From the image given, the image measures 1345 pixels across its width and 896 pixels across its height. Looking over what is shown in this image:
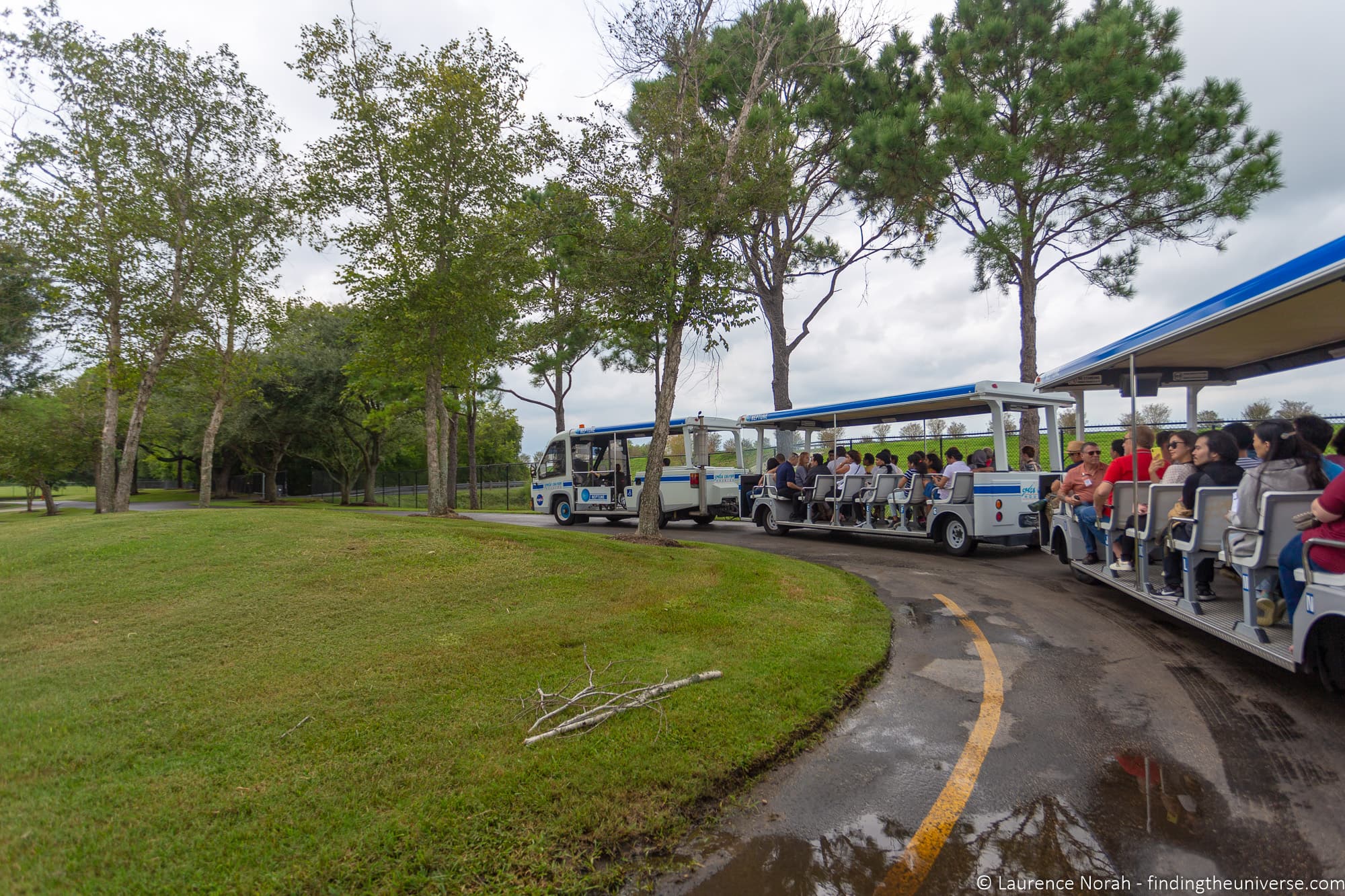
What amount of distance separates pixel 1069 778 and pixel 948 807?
737 millimetres

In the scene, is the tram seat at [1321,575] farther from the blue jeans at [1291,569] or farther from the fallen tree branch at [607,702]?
the fallen tree branch at [607,702]

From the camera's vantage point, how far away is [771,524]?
1670 centimetres

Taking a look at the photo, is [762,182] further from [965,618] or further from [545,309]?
[545,309]


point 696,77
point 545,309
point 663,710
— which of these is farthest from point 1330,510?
point 545,309

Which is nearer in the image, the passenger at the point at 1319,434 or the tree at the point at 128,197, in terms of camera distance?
the passenger at the point at 1319,434

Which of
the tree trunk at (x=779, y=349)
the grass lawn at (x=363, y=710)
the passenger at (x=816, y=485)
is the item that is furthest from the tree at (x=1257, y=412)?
the tree trunk at (x=779, y=349)

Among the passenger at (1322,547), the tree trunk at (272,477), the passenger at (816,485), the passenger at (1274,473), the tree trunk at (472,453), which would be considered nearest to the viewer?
the passenger at (1322,547)

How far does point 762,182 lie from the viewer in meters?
11.5

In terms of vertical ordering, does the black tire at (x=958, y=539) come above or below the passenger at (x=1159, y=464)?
below

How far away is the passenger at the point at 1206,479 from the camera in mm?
5777

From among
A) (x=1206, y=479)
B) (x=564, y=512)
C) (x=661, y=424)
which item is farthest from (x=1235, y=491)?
(x=564, y=512)

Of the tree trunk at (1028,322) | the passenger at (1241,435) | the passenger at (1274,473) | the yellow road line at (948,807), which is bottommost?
the yellow road line at (948,807)

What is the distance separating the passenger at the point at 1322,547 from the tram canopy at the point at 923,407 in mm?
6745

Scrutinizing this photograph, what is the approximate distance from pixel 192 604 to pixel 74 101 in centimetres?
1666
